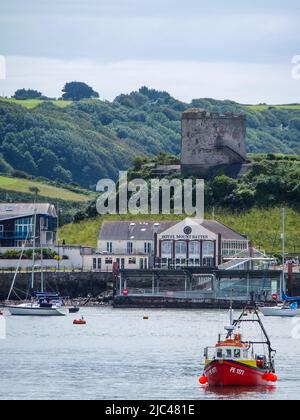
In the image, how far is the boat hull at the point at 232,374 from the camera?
71.1 m

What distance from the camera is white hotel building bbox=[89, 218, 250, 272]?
145 meters

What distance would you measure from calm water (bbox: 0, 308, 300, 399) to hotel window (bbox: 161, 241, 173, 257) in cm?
2855

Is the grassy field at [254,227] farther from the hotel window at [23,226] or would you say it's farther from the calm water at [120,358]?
the calm water at [120,358]

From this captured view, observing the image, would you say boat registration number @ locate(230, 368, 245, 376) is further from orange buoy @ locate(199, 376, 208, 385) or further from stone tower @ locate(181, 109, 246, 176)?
stone tower @ locate(181, 109, 246, 176)

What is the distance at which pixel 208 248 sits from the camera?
14575 cm

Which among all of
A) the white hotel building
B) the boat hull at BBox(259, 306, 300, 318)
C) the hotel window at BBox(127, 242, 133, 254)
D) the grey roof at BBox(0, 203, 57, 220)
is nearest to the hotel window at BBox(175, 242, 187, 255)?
the white hotel building

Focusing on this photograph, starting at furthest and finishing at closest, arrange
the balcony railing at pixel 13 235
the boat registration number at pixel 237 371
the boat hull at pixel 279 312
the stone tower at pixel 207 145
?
the stone tower at pixel 207 145, the balcony railing at pixel 13 235, the boat hull at pixel 279 312, the boat registration number at pixel 237 371

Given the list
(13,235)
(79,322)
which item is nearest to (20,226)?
(13,235)

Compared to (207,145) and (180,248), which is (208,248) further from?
(207,145)

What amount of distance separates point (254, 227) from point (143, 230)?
14803mm

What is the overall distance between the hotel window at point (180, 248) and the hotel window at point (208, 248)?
1.63 meters

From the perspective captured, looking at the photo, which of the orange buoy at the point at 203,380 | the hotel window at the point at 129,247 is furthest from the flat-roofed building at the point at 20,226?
the orange buoy at the point at 203,380

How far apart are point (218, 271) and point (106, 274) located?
35.9 ft
